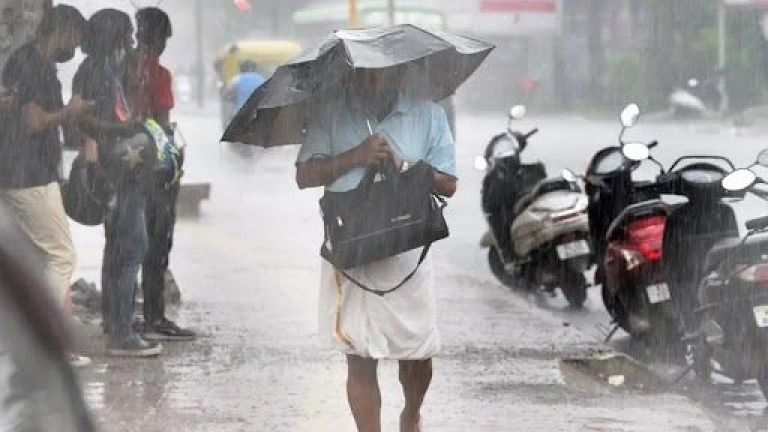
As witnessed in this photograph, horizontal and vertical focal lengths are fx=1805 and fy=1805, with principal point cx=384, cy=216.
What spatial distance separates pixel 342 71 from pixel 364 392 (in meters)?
1.17

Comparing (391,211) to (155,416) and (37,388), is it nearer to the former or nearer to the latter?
(155,416)

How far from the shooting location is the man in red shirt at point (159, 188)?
9.58 metres

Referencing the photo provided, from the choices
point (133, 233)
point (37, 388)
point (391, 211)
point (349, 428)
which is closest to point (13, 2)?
point (133, 233)

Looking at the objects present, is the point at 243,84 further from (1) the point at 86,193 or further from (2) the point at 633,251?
(1) the point at 86,193

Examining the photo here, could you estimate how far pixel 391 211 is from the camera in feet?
20.7

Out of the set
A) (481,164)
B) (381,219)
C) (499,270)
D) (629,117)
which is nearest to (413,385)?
(381,219)

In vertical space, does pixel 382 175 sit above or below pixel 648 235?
above

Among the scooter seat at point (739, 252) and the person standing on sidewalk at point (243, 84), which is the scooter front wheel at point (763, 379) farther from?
the person standing on sidewalk at point (243, 84)

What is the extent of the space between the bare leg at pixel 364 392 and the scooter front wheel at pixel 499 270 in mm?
6317

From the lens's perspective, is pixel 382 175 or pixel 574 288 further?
pixel 574 288

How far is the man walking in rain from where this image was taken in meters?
6.38

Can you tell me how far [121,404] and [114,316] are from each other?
4.00ft

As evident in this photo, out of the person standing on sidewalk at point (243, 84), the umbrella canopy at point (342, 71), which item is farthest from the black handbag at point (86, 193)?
the person standing on sidewalk at point (243, 84)

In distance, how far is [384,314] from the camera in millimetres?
6375
